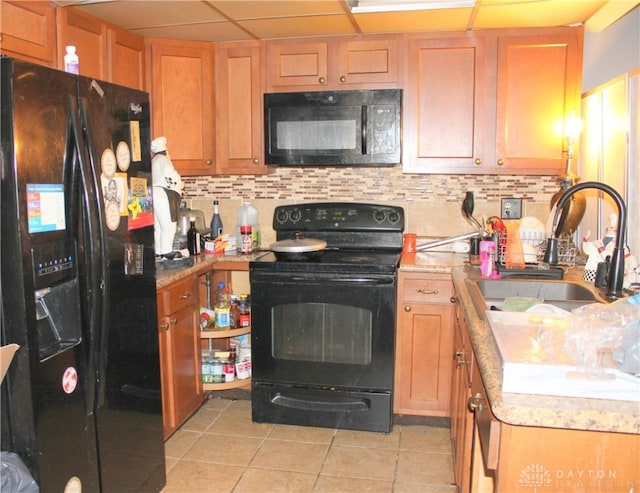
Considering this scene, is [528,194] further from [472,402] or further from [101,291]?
[101,291]

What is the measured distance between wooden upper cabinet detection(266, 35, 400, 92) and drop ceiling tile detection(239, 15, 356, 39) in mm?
63

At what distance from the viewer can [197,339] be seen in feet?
9.10

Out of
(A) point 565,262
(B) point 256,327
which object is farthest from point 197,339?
(A) point 565,262

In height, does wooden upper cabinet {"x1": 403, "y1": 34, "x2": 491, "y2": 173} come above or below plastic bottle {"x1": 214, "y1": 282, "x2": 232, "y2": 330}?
above

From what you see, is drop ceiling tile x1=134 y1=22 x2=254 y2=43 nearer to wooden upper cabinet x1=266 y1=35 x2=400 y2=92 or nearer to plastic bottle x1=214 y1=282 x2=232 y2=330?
wooden upper cabinet x1=266 y1=35 x2=400 y2=92

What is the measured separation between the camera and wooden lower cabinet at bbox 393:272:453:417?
8.74 ft

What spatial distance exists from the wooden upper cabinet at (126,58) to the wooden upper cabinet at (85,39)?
46 millimetres

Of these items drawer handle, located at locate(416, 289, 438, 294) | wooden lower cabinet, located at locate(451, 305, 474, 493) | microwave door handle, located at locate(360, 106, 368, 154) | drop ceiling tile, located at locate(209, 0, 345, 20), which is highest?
drop ceiling tile, located at locate(209, 0, 345, 20)

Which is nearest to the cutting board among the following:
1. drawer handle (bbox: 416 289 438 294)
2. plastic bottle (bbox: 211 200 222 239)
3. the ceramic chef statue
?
drawer handle (bbox: 416 289 438 294)

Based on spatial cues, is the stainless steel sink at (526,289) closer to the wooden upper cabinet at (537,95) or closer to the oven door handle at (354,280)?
the oven door handle at (354,280)

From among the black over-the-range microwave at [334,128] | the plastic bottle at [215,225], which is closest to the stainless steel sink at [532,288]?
the black over-the-range microwave at [334,128]

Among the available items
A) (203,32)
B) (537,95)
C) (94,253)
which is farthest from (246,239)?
(537,95)

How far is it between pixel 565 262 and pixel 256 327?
58.4 inches

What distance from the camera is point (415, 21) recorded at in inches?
104
